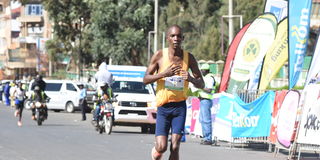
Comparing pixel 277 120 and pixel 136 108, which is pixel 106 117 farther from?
pixel 277 120

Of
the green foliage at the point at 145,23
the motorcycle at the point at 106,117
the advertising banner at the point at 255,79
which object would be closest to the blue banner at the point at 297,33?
the advertising banner at the point at 255,79

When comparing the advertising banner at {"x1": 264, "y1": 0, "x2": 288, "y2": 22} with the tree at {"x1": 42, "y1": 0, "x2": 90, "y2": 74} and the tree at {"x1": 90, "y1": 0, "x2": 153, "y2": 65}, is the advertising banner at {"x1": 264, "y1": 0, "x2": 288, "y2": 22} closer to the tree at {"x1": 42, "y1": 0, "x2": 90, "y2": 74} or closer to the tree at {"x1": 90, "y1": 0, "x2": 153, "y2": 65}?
the tree at {"x1": 90, "y1": 0, "x2": 153, "y2": 65}

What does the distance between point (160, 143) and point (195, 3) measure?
5678cm

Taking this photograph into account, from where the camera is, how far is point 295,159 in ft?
55.2

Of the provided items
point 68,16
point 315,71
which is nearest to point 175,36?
point 315,71

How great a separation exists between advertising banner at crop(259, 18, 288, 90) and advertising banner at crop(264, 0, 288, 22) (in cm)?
31

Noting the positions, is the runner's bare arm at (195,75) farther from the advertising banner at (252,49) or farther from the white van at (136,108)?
the white van at (136,108)

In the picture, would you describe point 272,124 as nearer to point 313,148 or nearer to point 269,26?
point 313,148

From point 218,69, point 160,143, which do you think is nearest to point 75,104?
point 218,69

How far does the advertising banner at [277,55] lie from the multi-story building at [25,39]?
315ft

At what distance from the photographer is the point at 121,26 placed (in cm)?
6284

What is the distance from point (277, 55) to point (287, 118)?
5601 millimetres

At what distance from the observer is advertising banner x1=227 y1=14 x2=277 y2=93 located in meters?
22.9

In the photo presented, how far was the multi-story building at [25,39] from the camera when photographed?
412 feet
